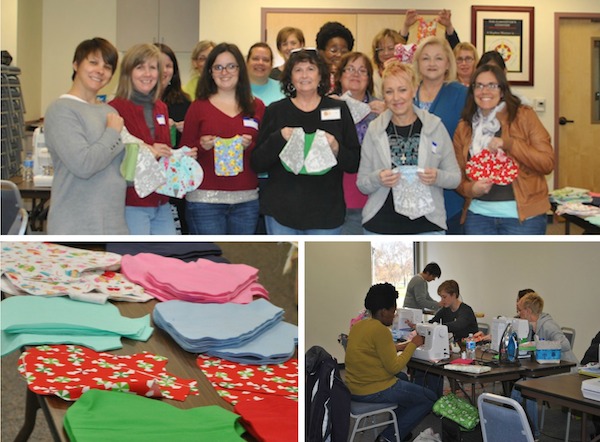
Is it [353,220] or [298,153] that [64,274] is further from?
[353,220]

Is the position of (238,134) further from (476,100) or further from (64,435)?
(64,435)

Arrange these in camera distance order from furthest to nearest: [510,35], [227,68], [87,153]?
[510,35] → [227,68] → [87,153]

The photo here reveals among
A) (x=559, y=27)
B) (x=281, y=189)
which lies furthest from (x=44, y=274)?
(x=559, y=27)

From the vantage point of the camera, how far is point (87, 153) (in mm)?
2820

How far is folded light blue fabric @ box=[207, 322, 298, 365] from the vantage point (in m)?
1.54

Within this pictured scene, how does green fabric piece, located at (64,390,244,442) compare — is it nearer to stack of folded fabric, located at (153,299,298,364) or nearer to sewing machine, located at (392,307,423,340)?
stack of folded fabric, located at (153,299,298,364)

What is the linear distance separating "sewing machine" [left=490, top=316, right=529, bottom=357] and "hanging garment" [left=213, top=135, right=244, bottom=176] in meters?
1.46

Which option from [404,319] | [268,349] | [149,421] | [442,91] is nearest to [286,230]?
[442,91]

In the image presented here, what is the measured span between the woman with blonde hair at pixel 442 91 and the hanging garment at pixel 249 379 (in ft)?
5.76

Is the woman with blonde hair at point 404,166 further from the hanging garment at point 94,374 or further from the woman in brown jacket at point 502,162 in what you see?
the hanging garment at point 94,374

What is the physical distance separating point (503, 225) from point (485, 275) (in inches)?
50.8

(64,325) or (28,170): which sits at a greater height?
(28,170)

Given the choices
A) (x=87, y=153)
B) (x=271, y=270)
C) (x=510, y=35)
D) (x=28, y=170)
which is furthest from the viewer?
(x=510, y=35)

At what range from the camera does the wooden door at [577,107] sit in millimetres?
7469
